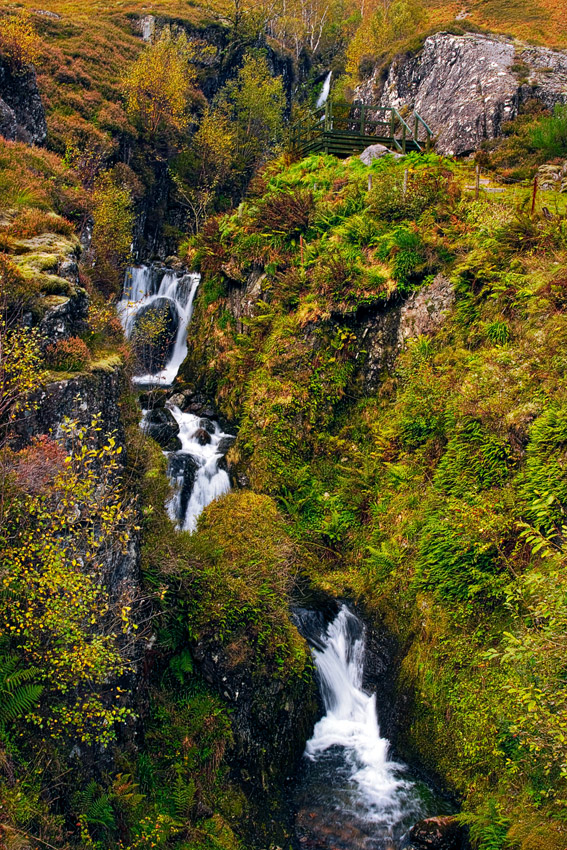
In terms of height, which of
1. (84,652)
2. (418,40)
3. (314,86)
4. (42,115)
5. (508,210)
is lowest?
(84,652)

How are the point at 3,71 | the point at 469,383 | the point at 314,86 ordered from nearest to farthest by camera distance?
the point at 469,383 < the point at 3,71 < the point at 314,86

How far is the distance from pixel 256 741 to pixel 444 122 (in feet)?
88.7

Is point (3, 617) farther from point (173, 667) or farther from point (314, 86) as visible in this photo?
point (314, 86)

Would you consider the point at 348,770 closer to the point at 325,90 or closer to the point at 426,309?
the point at 426,309

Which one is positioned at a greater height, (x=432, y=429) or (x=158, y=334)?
(x=158, y=334)

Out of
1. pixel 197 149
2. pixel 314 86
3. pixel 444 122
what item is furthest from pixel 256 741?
pixel 314 86

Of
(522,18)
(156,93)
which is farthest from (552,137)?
(156,93)

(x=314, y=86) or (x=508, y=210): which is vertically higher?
(x=314, y=86)

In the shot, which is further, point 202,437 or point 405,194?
point 202,437

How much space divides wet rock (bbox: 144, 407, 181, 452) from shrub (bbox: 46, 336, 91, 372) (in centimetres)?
726

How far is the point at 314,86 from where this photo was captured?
A: 206 ft

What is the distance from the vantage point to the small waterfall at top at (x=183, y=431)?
18.2m

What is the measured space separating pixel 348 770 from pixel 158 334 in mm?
18838

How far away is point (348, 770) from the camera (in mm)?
11789
